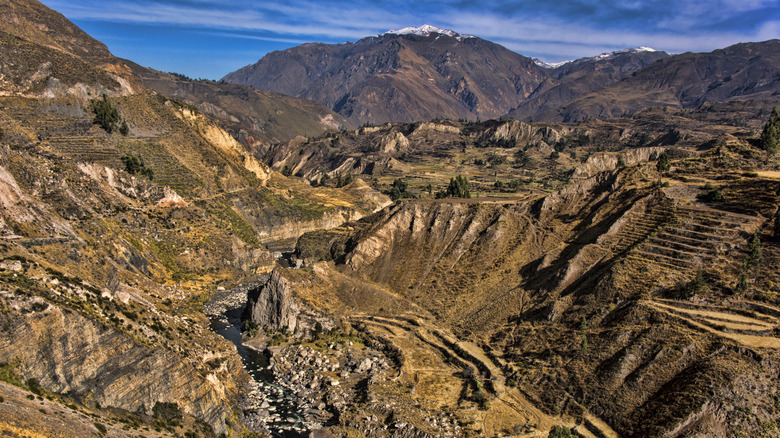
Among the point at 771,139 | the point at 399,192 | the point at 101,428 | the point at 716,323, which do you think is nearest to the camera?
the point at 101,428

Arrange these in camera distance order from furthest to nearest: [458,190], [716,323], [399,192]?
[399,192], [458,190], [716,323]

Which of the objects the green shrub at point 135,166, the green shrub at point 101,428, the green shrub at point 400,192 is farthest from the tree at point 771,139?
the green shrub at point 135,166

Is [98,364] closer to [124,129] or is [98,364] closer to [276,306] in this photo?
[276,306]

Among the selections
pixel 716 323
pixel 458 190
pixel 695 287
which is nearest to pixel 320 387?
pixel 716 323

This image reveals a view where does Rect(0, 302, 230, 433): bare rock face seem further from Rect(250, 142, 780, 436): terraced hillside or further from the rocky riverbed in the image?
Rect(250, 142, 780, 436): terraced hillside

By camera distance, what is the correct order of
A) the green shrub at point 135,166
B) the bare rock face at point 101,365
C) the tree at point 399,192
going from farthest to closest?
the tree at point 399,192 < the green shrub at point 135,166 < the bare rock face at point 101,365

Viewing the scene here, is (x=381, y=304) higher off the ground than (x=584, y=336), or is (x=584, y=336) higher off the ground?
(x=584, y=336)

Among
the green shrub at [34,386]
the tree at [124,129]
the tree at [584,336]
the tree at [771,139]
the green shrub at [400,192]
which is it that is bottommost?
the green shrub at [34,386]

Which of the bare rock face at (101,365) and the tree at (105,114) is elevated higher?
the tree at (105,114)

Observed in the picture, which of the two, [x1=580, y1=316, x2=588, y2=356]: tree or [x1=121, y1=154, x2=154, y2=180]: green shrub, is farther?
[x1=121, y1=154, x2=154, y2=180]: green shrub

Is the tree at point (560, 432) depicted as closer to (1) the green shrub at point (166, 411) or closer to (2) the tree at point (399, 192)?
(1) the green shrub at point (166, 411)

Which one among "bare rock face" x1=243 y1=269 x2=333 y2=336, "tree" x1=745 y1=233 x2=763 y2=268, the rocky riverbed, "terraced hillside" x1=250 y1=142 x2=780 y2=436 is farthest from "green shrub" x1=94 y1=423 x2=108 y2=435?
"tree" x1=745 y1=233 x2=763 y2=268

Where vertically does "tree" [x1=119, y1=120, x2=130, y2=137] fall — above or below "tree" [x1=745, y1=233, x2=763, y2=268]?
above

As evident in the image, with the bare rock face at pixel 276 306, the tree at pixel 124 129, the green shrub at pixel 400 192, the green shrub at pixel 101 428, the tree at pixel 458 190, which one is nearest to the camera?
the green shrub at pixel 101 428
